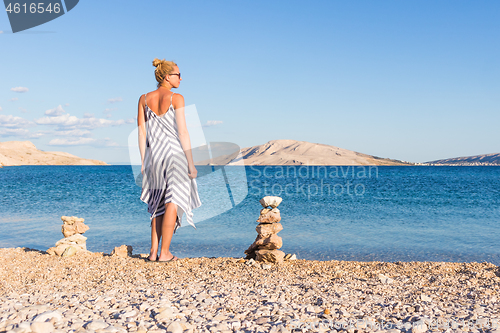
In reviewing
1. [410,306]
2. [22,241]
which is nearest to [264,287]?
[410,306]

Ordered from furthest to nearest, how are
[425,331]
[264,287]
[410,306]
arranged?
[264,287] < [410,306] < [425,331]

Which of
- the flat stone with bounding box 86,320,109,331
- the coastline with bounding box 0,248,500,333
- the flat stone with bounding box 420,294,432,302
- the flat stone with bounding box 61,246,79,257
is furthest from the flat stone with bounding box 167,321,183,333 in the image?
the flat stone with bounding box 61,246,79,257

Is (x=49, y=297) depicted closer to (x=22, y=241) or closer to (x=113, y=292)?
(x=113, y=292)

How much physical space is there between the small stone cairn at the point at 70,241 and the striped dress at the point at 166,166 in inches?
77.8

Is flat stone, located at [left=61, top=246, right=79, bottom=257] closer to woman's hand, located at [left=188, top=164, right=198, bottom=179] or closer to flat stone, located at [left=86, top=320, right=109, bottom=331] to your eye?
woman's hand, located at [left=188, top=164, right=198, bottom=179]

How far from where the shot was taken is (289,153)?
14012cm

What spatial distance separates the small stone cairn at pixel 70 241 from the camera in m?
6.16

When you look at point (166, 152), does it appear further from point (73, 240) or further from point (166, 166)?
point (73, 240)

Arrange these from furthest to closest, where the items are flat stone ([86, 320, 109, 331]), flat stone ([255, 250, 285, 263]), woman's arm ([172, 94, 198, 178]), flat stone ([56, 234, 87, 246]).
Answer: flat stone ([56, 234, 87, 246]) → flat stone ([255, 250, 285, 263]) → woman's arm ([172, 94, 198, 178]) → flat stone ([86, 320, 109, 331])

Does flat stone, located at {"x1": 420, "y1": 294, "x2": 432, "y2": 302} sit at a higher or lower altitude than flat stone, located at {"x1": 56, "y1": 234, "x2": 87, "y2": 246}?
lower

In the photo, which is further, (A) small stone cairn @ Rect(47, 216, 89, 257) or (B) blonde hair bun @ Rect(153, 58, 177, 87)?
(A) small stone cairn @ Rect(47, 216, 89, 257)

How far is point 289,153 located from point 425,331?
138m

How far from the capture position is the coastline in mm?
2982

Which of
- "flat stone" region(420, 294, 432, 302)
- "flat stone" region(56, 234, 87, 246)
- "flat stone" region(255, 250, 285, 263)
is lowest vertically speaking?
"flat stone" region(255, 250, 285, 263)
